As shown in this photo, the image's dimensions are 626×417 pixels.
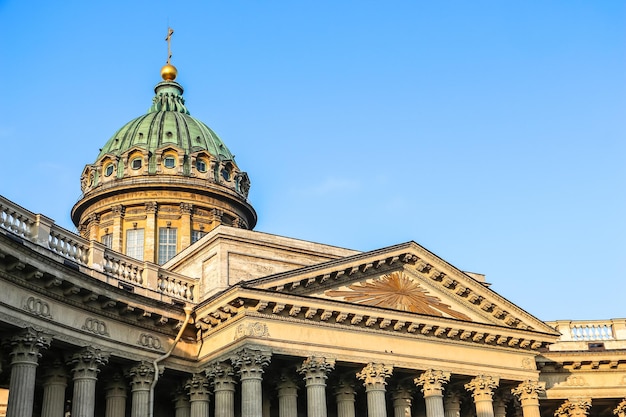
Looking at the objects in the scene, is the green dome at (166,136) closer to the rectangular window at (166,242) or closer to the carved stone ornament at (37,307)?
the rectangular window at (166,242)

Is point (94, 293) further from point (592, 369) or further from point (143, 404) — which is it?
point (592, 369)

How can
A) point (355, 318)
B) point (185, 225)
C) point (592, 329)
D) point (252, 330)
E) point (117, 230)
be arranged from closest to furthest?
1. point (252, 330)
2. point (355, 318)
3. point (592, 329)
4. point (185, 225)
5. point (117, 230)

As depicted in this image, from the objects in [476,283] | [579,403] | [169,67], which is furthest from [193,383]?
[169,67]

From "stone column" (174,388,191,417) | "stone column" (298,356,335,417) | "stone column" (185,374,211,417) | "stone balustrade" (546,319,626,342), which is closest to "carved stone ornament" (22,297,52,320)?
"stone column" (185,374,211,417)

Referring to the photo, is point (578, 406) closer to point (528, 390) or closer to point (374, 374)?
point (528, 390)

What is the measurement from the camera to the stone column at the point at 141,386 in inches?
1195

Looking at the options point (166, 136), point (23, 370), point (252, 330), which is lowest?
point (23, 370)

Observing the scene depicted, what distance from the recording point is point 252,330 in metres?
30.7

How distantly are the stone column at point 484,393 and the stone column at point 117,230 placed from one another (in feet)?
77.9

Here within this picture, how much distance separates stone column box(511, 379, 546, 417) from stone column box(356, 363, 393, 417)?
7259mm

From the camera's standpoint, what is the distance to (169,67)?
63594 millimetres

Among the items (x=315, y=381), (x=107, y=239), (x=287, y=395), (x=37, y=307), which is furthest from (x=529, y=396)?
(x=107, y=239)

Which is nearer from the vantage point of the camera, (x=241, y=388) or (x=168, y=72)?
(x=241, y=388)

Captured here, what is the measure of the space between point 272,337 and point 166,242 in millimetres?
21968
